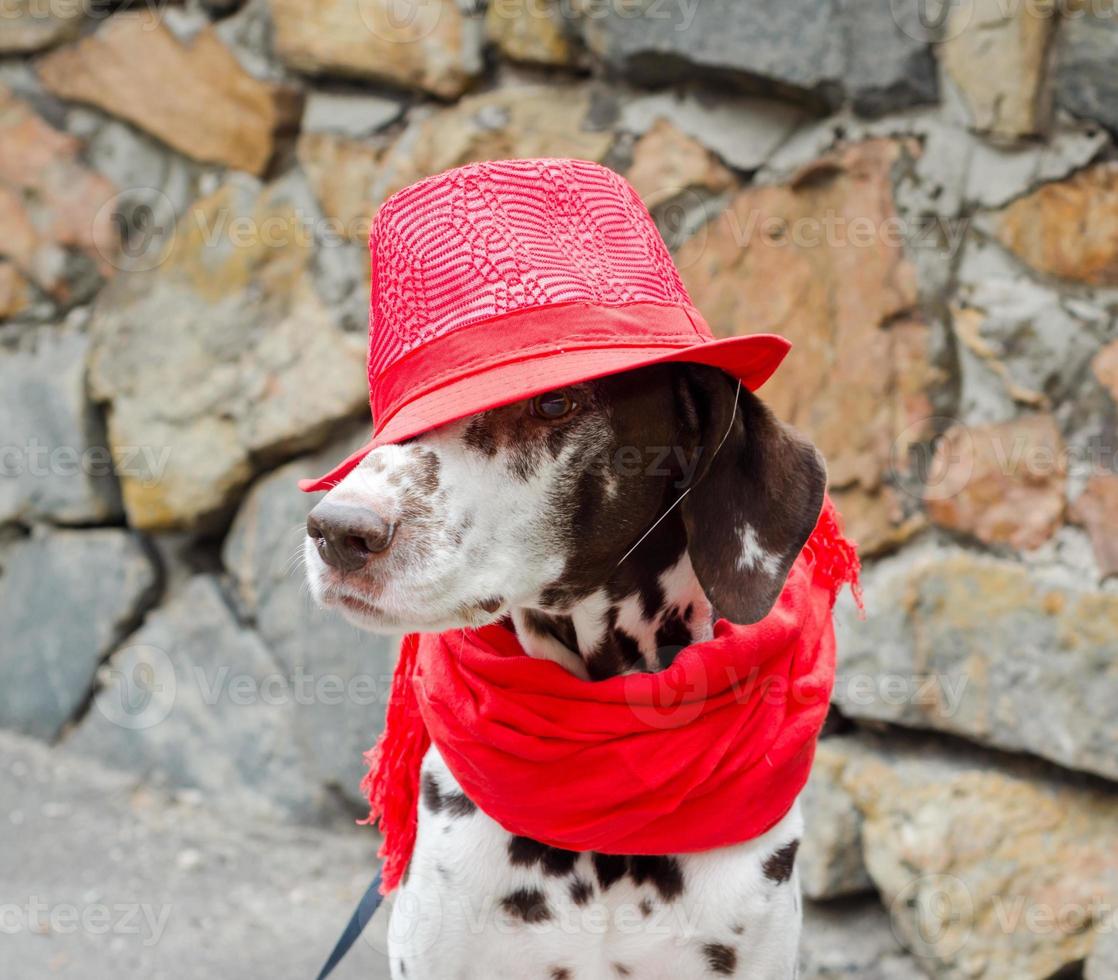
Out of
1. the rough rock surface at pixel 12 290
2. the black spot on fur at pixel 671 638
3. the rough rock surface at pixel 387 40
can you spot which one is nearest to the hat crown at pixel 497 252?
the black spot on fur at pixel 671 638

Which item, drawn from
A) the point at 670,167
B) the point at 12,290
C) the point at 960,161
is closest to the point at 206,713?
the point at 12,290

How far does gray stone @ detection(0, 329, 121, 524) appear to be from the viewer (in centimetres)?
381

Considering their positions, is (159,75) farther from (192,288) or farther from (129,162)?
(192,288)

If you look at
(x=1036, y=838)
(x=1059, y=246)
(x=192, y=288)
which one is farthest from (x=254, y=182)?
(x=1036, y=838)

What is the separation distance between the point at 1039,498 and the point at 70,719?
2848 millimetres

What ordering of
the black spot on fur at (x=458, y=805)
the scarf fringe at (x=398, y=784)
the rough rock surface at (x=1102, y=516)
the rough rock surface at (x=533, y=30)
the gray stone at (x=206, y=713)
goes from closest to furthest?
the black spot on fur at (x=458, y=805)
the scarf fringe at (x=398, y=784)
the rough rock surface at (x=1102, y=516)
the rough rock surface at (x=533, y=30)
the gray stone at (x=206, y=713)

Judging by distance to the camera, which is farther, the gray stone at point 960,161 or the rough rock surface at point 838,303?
the rough rock surface at point 838,303

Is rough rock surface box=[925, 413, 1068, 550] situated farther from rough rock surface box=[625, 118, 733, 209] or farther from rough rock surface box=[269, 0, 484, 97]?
rough rock surface box=[269, 0, 484, 97]

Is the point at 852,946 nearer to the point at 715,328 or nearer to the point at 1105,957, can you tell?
the point at 1105,957

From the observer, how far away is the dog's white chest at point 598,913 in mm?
1836

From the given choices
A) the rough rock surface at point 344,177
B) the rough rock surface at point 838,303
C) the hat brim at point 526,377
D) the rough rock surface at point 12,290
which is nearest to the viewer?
the hat brim at point 526,377

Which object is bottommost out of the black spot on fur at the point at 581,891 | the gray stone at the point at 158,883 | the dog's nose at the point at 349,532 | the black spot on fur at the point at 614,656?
the gray stone at the point at 158,883

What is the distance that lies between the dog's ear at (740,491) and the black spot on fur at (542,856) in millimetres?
468

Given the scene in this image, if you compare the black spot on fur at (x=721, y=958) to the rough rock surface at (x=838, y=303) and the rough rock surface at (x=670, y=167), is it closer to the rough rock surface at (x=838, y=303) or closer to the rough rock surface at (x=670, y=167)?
the rough rock surface at (x=838, y=303)
